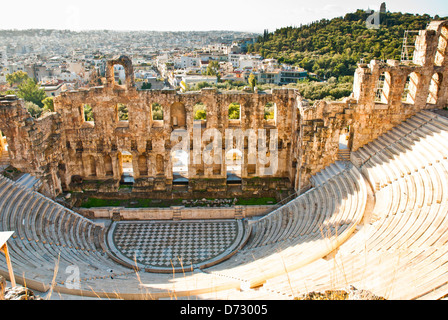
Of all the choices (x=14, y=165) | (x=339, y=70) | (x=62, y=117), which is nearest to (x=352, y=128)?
(x=62, y=117)

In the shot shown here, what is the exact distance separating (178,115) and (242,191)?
698 centimetres

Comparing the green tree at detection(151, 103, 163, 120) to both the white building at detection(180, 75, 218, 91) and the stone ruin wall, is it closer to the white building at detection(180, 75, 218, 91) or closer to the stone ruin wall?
the white building at detection(180, 75, 218, 91)

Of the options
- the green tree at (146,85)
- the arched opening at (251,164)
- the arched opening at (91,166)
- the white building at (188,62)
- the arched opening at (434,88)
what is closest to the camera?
the arched opening at (434,88)

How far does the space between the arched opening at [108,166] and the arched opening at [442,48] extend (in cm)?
2314

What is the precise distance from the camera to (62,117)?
24.9m

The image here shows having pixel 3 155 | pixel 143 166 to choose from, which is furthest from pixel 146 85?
pixel 3 155

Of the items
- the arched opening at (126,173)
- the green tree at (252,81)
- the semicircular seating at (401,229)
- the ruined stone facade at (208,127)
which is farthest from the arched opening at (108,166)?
the green tree at (252,81)

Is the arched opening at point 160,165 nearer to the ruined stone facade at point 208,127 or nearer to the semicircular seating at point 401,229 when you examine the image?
the ruined stone facade at point 208,127

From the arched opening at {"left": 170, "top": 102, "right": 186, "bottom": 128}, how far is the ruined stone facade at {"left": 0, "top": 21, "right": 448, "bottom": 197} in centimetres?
7

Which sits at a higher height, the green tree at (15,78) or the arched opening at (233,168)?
the green tree at (15,78)

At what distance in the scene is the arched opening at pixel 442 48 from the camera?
23.2 metres

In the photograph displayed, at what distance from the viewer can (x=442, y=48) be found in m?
23.6

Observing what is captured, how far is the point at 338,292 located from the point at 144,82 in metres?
72.1
